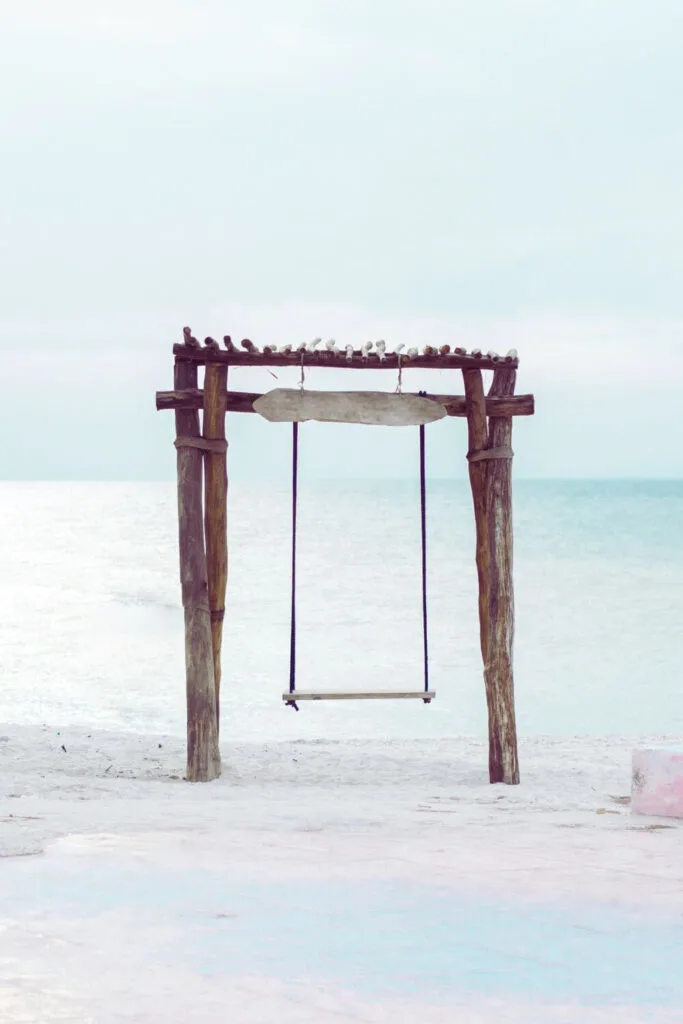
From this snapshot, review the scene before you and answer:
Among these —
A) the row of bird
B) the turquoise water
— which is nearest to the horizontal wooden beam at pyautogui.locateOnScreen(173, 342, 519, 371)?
the row of bird

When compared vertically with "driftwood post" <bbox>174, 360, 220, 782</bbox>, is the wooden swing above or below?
above

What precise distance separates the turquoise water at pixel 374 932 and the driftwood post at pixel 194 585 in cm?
277

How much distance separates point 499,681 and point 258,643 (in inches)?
619

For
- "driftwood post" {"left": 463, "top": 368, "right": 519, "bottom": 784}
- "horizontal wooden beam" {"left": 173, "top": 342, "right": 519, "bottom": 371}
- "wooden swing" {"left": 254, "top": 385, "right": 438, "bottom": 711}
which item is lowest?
"driftwood post" {"left": 463, "top": 368, "right": 519, "bottom": 784}

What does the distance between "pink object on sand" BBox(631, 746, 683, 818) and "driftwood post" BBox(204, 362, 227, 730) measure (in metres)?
→ 2.69

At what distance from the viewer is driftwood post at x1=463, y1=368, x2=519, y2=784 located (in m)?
8.38

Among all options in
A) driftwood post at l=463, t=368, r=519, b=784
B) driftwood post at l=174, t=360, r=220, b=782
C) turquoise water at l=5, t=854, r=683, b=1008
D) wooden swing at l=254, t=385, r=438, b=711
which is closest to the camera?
turquoise water at l=5, t=854, r=683, b=1008

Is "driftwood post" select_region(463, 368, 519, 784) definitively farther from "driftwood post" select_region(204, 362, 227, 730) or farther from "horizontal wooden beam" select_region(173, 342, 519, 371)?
"driftwood post" select_region(204, 362, 227, 730)

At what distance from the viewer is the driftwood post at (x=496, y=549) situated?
838 centimetres

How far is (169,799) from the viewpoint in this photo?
7430 millimetres

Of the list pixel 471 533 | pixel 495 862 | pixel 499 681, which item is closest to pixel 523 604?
pixel 499 681

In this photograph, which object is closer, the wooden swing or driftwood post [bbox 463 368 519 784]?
the wooden swing

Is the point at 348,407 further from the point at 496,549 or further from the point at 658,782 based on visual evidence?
the point at 658,782

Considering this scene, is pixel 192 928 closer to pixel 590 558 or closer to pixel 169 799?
pixel 169 799
